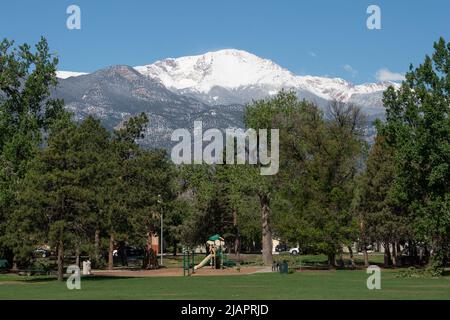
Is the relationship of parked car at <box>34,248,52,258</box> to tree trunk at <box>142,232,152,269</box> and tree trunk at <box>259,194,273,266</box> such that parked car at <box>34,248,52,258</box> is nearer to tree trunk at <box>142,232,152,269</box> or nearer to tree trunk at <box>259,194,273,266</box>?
tree trunk at <box>142,232,152,269</box>

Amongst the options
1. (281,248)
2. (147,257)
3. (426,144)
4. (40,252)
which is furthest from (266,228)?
(281,248)

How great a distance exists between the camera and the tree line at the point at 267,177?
51062 millimetres

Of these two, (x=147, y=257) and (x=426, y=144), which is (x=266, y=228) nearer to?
(x=147, y=257)

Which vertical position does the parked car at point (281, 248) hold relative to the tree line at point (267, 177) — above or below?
below

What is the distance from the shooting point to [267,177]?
7338cm

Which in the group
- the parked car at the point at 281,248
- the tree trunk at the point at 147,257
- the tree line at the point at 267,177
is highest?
the tree line at the point at 267,177

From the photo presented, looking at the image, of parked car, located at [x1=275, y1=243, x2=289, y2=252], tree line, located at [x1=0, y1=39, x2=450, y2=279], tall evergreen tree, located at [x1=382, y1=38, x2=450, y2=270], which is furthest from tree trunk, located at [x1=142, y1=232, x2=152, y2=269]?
parked car, located at [x1=275, y1=243, x2=289, y2=252]

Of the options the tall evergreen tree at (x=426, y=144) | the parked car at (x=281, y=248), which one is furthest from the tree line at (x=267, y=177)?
the parked car at (x=281, y=248)

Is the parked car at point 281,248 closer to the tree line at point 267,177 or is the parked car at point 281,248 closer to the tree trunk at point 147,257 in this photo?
the tree line at point 267,177

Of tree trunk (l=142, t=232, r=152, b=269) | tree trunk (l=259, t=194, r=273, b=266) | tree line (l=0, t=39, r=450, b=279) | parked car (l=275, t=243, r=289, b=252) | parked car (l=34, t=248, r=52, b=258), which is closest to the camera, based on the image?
tree line (l=0, t=39, r=450, b=279)

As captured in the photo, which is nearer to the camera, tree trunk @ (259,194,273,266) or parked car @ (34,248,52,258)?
parked car @ (34,248,52,258)

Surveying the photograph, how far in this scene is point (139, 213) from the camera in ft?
228

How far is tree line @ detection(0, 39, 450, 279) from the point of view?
5106 cm
